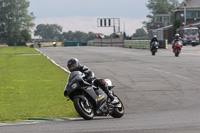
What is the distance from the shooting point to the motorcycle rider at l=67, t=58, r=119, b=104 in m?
10.0

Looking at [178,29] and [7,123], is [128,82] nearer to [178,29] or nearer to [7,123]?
[7,123]

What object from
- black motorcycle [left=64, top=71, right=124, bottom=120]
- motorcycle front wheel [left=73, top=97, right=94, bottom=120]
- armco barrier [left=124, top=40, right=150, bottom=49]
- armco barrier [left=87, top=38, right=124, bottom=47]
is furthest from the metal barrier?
motorcycle front wheel [left=73, top=97, right=94, bottom=120]

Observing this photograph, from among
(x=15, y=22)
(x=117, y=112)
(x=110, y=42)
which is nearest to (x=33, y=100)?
(x=117, y=112)

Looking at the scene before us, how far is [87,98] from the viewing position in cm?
1003

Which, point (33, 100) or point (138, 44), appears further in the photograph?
point (138, 44)

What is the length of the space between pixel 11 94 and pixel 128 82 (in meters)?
4.94

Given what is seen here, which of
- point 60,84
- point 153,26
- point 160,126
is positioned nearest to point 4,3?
point 153,26

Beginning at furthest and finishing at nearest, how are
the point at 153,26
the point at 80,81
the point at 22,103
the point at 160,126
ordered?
1. the point at 153,26
2. the point at 22,103
3. the point at 80,81
4. the point at 160,126

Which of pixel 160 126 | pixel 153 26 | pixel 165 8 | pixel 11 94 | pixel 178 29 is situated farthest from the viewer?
pixel 165 8

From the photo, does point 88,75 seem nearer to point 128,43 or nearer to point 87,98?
point 87,98

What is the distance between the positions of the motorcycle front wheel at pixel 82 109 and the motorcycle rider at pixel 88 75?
0.53 m

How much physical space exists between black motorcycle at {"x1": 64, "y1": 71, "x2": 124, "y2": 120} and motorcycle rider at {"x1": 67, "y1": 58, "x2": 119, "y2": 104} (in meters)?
0.11

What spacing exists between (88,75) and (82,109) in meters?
0.82

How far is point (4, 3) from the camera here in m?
144
